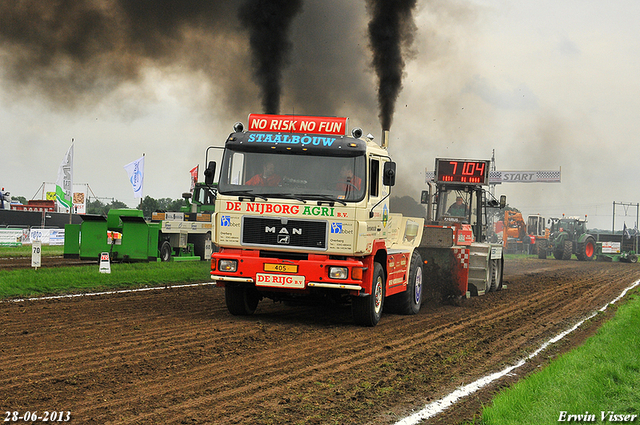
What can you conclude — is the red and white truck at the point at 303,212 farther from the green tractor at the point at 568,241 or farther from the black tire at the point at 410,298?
the green tractor at the point at 568,241

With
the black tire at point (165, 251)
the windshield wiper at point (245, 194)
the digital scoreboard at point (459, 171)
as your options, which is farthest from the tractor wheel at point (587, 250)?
the windshield wiper at point (245, 194)

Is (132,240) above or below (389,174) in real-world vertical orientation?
below

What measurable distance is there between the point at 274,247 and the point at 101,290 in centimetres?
668

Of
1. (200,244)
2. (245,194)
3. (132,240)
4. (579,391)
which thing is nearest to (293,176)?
(245,194)

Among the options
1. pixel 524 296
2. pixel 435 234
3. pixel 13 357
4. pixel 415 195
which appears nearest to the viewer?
pixel 13 357

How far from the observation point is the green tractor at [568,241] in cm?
4334

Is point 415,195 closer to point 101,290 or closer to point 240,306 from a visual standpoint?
point 101,290

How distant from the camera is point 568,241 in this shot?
4294cm

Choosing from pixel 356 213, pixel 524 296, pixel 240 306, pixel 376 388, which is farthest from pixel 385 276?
pixel 524 296

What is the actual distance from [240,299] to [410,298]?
11.0 ft

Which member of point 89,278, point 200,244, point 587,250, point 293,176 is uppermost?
point 293,176

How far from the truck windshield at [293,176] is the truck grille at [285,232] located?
40 cm

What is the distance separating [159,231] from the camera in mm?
23984

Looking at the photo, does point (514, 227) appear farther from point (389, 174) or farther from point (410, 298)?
point (389, 174)
